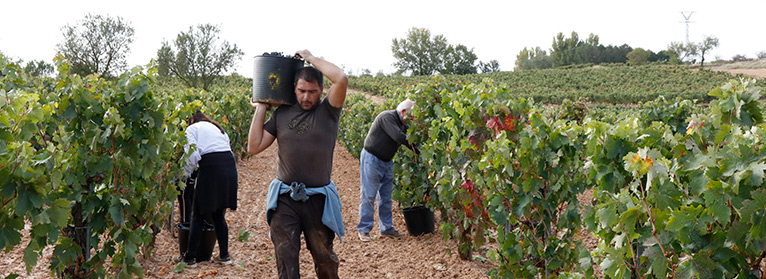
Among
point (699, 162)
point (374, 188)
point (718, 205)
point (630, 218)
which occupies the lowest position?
point (374, 188)

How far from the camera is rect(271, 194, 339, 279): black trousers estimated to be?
3.65 m

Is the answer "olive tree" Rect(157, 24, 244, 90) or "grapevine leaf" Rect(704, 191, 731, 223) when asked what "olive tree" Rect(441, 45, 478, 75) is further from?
"grapevine leaf" Rect(704, 191, 731, 223)

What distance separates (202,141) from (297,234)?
82.1 inches

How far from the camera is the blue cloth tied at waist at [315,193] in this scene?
3635 millimetres

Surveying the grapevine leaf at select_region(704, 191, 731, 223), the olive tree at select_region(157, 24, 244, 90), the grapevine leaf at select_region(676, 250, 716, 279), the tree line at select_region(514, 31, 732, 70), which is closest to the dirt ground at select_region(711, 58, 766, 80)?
the tree line at select_region(514, 31, 732, 70)

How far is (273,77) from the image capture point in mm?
3615

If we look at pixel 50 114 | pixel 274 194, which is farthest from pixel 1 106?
pixel 274 194

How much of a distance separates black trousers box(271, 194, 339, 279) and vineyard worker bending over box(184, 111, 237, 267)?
171 cm

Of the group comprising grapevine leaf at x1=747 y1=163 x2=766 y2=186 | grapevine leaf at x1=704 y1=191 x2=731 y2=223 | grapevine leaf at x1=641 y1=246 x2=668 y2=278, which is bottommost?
grapevine leaf at x1=641 y1=246 x2=668 y2=278

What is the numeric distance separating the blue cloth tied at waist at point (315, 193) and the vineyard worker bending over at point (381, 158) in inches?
108

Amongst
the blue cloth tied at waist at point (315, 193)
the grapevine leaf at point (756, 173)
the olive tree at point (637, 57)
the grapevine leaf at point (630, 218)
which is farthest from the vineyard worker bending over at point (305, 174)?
the olive tree at point (637, 57)

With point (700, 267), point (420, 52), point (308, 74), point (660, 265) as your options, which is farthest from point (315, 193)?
point (420, 52)

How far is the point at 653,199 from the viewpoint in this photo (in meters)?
2.02

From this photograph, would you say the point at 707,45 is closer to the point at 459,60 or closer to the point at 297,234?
the point at 459,60
